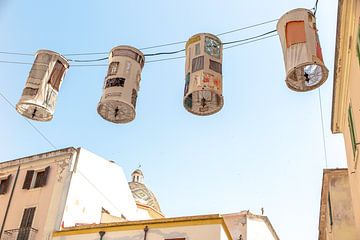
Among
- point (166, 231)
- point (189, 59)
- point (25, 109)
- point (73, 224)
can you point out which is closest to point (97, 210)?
point (73, 224)

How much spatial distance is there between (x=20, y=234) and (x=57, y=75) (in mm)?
12852

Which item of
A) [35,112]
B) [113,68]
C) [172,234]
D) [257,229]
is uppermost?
[257,229]

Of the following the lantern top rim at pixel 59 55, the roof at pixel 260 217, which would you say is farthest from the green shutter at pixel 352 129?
the roof at pixel 260 217

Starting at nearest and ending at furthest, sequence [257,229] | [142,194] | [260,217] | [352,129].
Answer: [352,129]
[257,229]
[260,217]
[142,194]

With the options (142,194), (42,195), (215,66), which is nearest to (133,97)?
(215,66)

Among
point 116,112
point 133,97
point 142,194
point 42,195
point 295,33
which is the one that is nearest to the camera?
point 295,33

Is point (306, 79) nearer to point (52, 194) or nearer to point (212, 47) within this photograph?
point (212, 47)

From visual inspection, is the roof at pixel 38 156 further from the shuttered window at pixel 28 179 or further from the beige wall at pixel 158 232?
the beige wall at pixel 158 232

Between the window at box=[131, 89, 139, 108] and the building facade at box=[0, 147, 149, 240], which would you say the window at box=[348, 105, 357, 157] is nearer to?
the window at box=[131, 89, 139, 108]

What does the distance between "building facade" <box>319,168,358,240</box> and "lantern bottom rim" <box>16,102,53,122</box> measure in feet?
32.5

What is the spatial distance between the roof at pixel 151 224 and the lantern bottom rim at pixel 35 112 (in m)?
9.59

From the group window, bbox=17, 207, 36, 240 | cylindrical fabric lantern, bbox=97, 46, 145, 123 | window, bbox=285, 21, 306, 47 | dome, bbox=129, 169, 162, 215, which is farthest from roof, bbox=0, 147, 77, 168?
dome, bbox=129, 169, 162, 215

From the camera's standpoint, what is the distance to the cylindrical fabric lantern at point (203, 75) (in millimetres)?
8898

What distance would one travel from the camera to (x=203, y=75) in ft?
29.4
